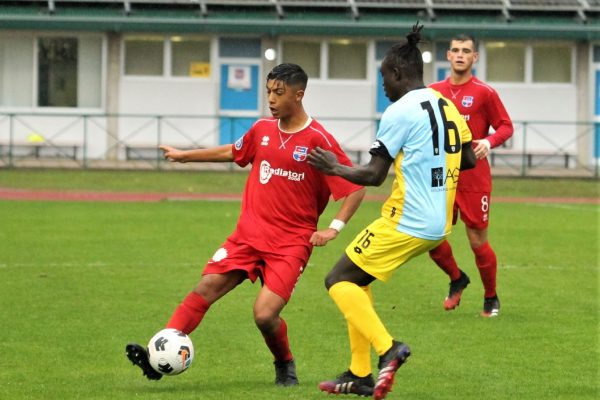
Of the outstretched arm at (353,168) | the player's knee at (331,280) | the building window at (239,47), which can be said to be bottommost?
the player's knee at (331,280)

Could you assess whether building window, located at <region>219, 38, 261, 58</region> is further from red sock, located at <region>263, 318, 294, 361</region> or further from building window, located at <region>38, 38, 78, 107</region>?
red sock, located at <region>263, 318, 294, 361</region>

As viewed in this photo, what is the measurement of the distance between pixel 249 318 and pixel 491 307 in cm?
199

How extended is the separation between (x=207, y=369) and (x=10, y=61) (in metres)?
28.5

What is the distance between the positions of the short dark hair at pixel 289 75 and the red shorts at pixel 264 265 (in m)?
1.00

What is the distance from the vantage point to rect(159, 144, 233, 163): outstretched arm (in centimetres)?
857

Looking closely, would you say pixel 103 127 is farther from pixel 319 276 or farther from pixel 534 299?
pixel 534 299

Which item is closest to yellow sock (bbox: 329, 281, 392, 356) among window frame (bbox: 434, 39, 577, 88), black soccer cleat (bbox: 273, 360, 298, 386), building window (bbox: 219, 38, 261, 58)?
black soccer cleat (bbox: 273, 360, 298, 386)

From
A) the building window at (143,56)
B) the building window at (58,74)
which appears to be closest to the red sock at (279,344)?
the building window at (143,56)

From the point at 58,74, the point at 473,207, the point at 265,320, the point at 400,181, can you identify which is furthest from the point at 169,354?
the point at 58,74

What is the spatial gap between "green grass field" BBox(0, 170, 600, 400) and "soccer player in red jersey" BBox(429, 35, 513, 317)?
0.89 feet

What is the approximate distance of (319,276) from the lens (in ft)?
47.2

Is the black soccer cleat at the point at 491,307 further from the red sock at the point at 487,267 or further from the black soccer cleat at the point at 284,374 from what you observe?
the black soccer cleat at the point at 284,374

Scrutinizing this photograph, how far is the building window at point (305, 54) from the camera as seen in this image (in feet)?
121

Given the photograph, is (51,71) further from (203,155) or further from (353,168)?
(353,168)
